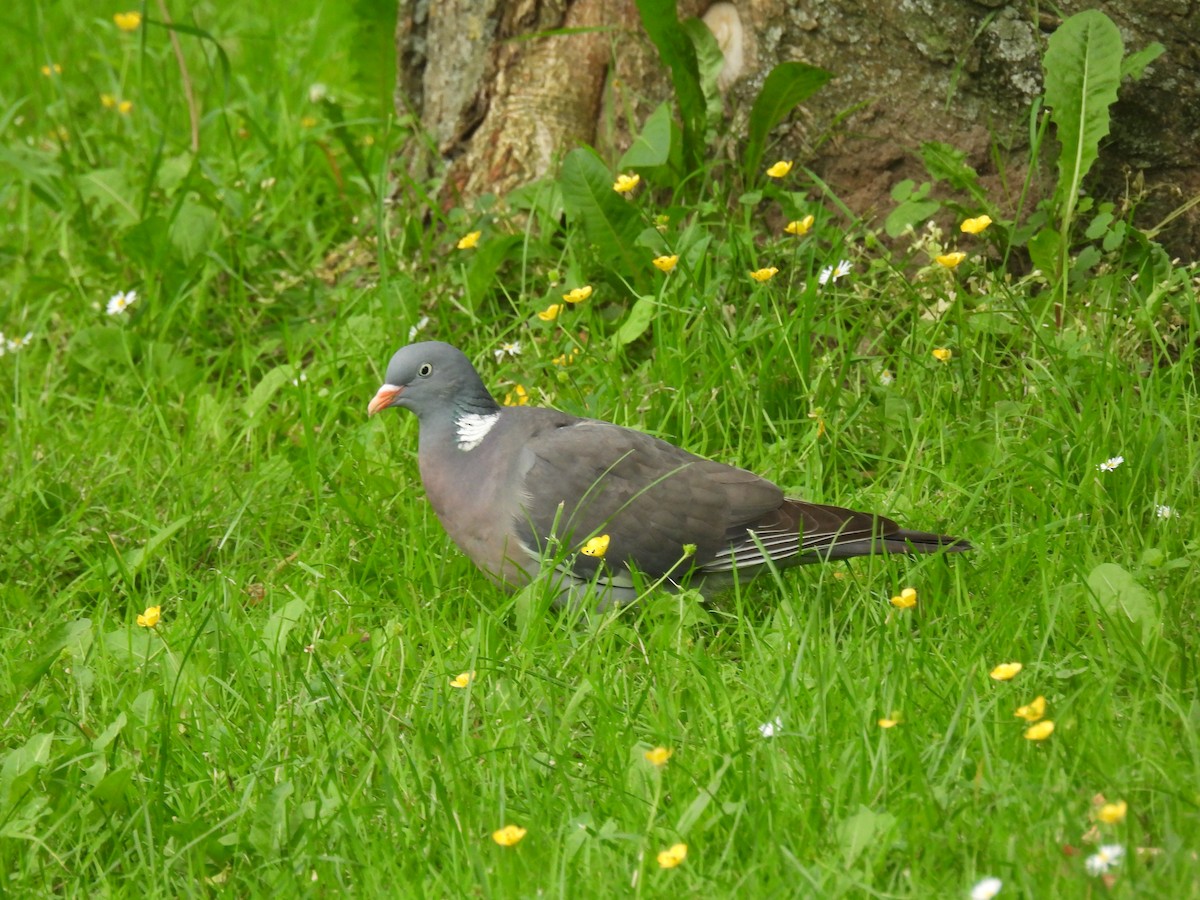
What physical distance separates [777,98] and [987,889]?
8.47 ft

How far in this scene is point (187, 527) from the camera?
145 inches

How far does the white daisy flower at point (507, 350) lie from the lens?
13.4 feet

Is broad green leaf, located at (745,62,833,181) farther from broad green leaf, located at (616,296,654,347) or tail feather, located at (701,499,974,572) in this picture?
tail feather, located at (701,499,974,572)

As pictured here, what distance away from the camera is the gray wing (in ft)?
10.6

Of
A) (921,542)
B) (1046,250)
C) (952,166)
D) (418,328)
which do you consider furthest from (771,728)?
(418,328)

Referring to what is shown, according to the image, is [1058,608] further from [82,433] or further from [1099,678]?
[82,433]

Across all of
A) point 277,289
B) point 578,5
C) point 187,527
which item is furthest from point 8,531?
point 578,5

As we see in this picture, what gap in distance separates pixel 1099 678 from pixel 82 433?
2.97 m

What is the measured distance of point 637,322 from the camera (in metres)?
3.95

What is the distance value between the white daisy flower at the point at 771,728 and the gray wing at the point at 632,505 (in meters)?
0.70

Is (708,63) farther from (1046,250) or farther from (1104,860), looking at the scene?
(1104,860)

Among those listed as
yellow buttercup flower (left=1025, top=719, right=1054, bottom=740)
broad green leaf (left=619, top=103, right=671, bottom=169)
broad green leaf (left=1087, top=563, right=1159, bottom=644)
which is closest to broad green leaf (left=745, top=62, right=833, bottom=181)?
broad green leaf (left=619, top=103, right=671, bottom=169)

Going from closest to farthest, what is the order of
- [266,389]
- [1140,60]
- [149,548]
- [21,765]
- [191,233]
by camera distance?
[21,765] < [149,548] < [1140,60] < [266,389] < [191,233]

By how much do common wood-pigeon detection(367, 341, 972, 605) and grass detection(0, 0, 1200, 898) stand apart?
0.11m
